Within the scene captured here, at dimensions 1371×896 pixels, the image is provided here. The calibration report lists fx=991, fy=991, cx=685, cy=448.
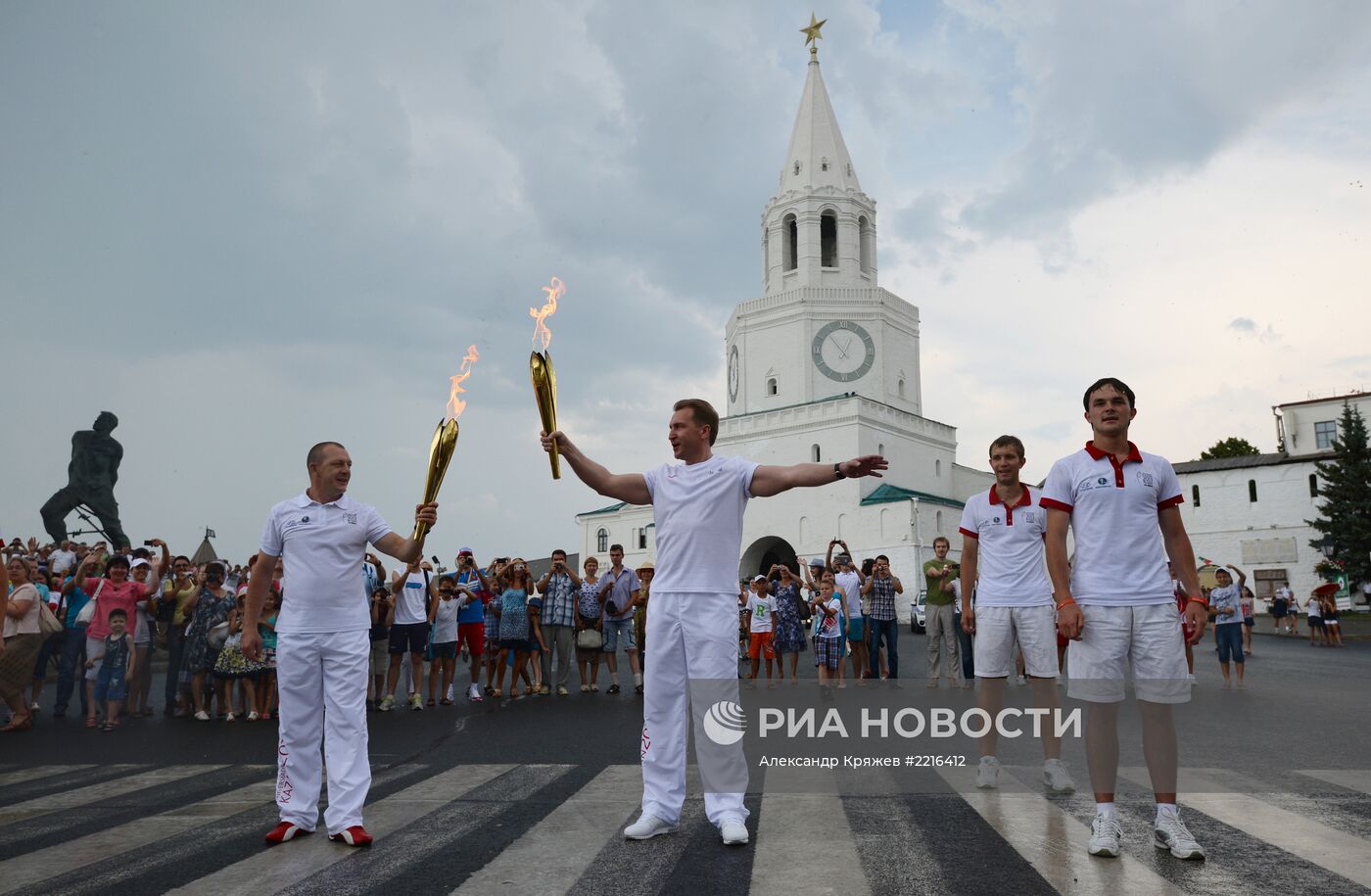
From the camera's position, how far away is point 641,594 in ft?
52.5

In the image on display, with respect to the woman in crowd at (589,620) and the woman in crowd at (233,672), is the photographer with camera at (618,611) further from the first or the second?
the woman in crowd at (233,672)

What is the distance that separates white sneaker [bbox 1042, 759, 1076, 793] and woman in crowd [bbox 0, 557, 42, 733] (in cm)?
1087

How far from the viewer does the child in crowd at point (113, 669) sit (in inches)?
456

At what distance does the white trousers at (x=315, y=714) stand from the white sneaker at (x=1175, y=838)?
374 centimetres

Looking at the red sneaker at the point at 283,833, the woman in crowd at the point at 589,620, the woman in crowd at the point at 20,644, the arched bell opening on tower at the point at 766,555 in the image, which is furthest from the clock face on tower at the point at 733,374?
the red sneaker at the point at 283,833

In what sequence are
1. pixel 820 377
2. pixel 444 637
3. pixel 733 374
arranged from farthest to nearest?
pixel 733 374 → pixel 820 377 → pixel 444 637

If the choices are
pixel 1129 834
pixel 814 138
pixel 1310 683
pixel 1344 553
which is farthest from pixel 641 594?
pixel 814 138

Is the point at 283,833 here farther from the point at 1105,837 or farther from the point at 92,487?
the point at 92,487

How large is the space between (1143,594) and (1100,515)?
0.41 meters

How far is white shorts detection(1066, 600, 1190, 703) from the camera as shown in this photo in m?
4.52

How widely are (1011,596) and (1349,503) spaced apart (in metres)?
51.0

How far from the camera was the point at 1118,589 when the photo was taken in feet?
15.2

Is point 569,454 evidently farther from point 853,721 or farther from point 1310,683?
point 1310,683

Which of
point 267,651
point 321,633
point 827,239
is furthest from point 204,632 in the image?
point 827,239
